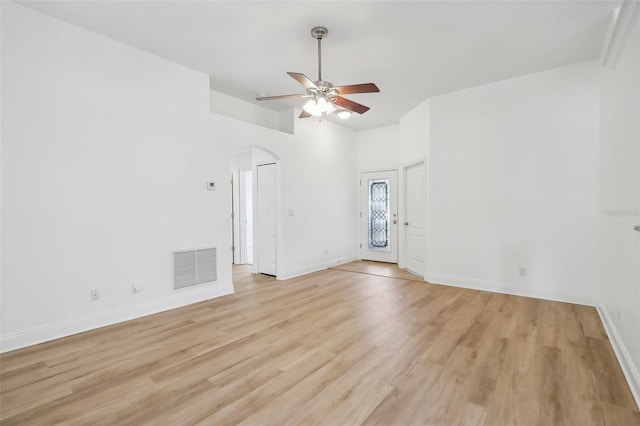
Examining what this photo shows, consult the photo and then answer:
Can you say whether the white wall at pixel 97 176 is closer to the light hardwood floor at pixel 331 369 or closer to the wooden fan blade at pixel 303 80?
the light hardwood floor at pixel 331 369

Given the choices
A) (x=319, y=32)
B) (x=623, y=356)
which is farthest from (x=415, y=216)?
(x=319, y=32)

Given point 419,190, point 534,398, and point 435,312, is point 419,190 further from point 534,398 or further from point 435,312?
point 534,398

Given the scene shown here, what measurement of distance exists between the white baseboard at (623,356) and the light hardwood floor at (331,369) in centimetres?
5

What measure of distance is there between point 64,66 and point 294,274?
4.34 metres

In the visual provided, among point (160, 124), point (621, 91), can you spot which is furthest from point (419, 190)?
point (160, 124)

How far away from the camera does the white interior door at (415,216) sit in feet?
19.0

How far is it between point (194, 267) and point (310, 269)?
8.26 feet

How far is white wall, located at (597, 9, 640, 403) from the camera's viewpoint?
2.35 meters

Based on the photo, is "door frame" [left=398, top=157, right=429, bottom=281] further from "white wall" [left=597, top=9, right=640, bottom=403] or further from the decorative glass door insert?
"white wall" [left=597, top=9, right=640, bottom=403]

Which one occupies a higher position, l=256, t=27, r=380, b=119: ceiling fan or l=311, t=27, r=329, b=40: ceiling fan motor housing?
l=311, t=27, r=329, b=40: ceiling fan motor housing

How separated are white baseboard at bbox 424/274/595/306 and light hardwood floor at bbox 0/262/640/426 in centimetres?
20

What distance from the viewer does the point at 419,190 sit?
5914 mm

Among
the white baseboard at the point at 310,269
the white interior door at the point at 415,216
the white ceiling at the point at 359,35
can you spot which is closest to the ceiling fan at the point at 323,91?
the white ceiling at the point at 359,35

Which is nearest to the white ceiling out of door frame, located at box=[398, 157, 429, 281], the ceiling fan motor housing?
the ceiling fan motor housing
